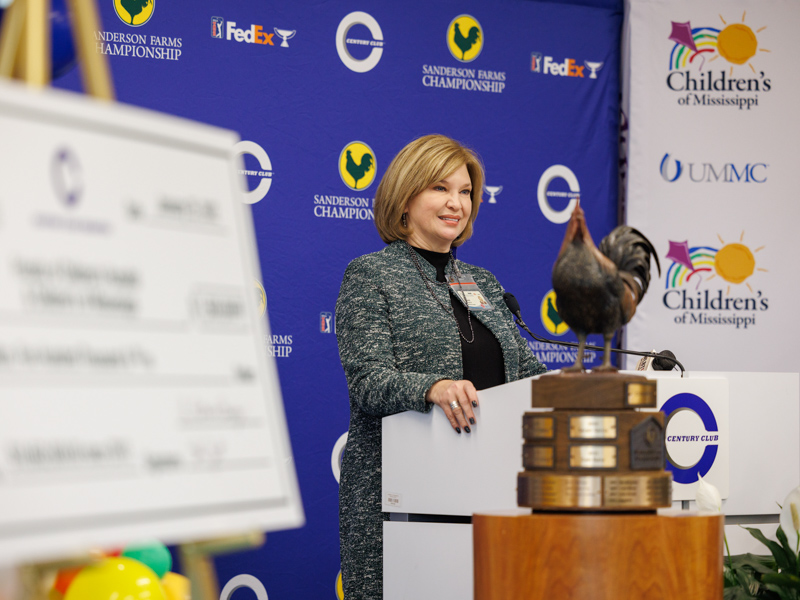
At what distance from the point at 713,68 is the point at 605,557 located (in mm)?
3629

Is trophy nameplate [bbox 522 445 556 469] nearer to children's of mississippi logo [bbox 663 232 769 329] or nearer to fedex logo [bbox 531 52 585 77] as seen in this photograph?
children's of mississippi logo [bbox 663 232 769 329]

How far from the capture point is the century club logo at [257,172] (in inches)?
144

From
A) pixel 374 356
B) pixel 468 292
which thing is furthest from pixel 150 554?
pixel 468 292

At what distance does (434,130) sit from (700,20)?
57.7 inches

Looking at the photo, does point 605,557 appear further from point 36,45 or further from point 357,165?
point 357,165

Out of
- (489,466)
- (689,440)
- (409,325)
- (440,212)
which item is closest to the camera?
(489,466)

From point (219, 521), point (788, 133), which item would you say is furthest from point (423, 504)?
point (788, 133)

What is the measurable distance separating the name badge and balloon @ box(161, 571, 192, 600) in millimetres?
Result: 1250

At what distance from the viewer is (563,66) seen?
4.27 m

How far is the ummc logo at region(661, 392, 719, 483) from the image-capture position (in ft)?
6.52

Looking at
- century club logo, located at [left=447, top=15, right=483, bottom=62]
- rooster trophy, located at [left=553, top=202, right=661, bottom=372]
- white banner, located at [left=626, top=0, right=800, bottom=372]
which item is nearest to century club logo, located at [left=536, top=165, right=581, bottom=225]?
white banner, located at [left=626, top=0, right=800, bottom=372]

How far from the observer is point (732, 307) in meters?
4.16

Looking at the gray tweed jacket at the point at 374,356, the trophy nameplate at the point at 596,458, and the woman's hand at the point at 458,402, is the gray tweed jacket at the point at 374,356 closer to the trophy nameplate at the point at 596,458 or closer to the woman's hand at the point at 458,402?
the woman's hand at the point at 458,402

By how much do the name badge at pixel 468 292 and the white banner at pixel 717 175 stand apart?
1.94 m
